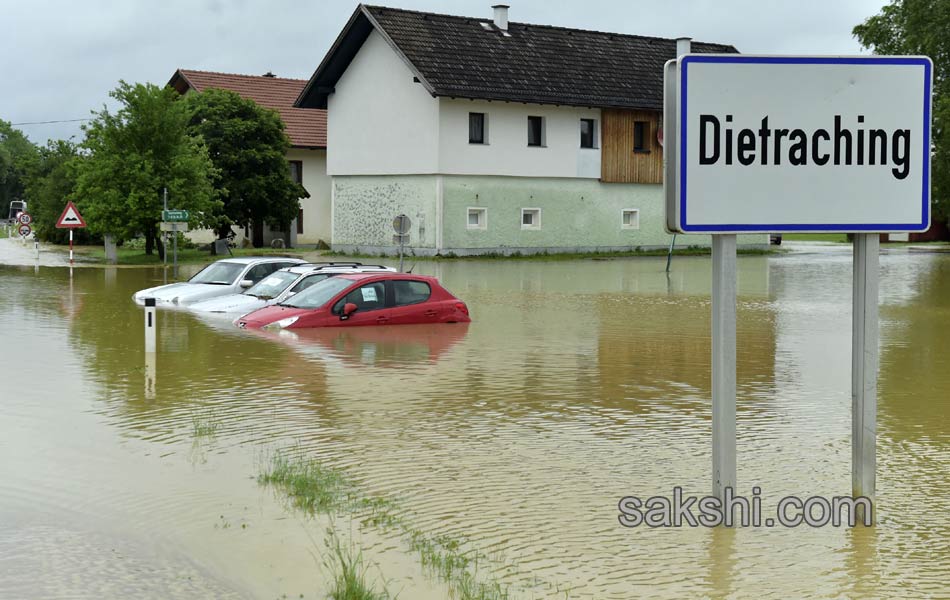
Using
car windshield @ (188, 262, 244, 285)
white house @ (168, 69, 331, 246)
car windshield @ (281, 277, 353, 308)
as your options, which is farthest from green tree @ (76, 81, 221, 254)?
car windshield @ (281, 277, 353, 308)

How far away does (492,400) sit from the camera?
1362 centimetres

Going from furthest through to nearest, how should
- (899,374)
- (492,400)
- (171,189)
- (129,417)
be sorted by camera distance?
(171,189), (899,374), (492,400), (129,417)

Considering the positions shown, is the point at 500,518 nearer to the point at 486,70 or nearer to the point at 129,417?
the point at 129,417

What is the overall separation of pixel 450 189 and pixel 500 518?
40.8 metres

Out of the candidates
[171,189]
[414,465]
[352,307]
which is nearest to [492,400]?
[414,465]

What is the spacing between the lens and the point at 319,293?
2144 centimetres

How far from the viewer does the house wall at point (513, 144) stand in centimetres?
4869

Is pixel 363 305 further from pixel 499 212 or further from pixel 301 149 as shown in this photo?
pixel 301 149

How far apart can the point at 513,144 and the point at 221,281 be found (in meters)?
26.5

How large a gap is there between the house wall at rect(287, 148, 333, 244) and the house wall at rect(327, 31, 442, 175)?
10.2m

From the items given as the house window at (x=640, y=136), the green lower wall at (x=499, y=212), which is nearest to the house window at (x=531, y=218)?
the green lower wall at (x=499, y=212)

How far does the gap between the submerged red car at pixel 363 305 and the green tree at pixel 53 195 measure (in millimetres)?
42313

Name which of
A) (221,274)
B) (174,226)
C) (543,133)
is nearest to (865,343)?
(221,274)

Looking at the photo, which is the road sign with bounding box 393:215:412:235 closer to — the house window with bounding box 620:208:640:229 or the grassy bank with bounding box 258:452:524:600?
the grassy bank with bounding box 258:452:524:600
